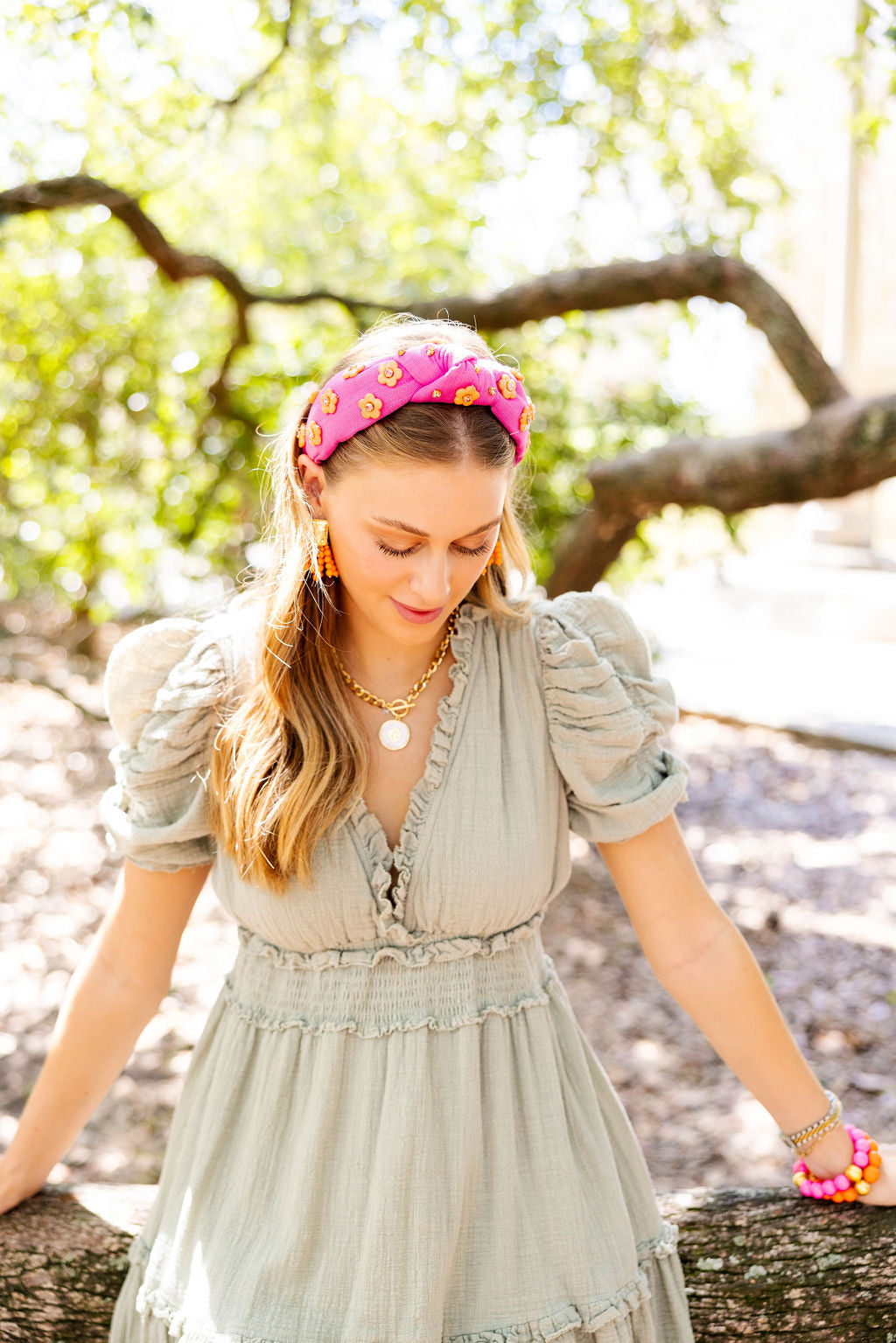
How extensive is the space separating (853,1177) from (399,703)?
987 mm

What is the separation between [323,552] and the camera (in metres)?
1.72

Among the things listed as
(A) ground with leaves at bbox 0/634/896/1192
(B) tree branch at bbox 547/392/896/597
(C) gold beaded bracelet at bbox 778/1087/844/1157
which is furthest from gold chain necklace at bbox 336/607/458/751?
(B) tree branch at bbox 547/392/896/597

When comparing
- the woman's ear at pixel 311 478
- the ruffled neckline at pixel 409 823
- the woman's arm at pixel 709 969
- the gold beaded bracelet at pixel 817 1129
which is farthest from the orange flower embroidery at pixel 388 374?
the gold beaded bracelet at pixel 817 1129

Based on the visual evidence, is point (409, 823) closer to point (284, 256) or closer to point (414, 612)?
point (414, 612)

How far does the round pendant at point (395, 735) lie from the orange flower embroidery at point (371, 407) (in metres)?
0.45

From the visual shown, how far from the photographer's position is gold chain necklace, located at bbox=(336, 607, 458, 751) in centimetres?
174

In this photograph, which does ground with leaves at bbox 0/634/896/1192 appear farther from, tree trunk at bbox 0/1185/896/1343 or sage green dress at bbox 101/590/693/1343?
sage green dress at bbox 101/590/693/1343

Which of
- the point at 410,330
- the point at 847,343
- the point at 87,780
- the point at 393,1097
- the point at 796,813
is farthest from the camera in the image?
the point at 847,343

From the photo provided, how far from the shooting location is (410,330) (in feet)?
5.58

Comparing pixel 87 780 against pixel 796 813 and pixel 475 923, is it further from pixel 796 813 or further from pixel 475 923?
pixel 475 923

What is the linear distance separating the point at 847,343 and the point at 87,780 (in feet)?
27.8

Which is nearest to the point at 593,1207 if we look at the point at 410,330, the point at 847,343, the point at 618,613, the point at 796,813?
the point at 618,613

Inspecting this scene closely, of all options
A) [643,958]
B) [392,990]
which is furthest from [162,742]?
[643,958]

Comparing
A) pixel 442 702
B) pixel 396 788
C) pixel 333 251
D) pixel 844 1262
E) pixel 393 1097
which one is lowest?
pixel 844 1262
